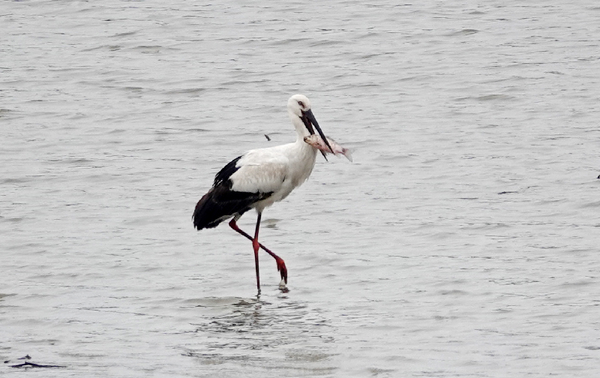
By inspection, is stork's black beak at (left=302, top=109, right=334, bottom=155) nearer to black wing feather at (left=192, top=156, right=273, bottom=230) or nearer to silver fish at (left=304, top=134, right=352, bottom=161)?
silver fish at (left=304, top=134, right=352, bottom=161)

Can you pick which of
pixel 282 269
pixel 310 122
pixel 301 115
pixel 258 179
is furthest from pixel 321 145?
pixel 282 269

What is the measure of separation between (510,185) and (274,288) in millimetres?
3657

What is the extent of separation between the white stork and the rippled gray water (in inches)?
15.7

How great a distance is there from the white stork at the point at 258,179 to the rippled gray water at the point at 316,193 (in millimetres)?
398

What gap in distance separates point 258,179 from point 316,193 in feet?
7.62

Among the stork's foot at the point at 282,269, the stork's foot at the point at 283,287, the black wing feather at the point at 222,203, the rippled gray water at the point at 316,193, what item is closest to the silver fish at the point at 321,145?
the black wing feather at the point at 222,203

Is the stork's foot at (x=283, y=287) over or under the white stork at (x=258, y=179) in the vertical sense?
under

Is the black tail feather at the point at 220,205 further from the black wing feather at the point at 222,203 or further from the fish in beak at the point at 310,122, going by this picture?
the fish in beak at the point at 310,122

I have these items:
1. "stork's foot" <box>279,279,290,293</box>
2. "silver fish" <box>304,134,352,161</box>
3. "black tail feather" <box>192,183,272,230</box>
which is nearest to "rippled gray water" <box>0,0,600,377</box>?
"stork's foot" <box>279,279,290,293</box>

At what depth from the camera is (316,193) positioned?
542 inches

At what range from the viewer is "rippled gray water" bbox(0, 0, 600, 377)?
884 centimetres

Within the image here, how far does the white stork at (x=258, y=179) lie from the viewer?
1150 cm

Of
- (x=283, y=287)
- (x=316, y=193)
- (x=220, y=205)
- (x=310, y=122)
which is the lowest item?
(x=316, y=193)

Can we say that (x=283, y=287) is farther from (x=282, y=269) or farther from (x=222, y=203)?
(x=222, y=203)
